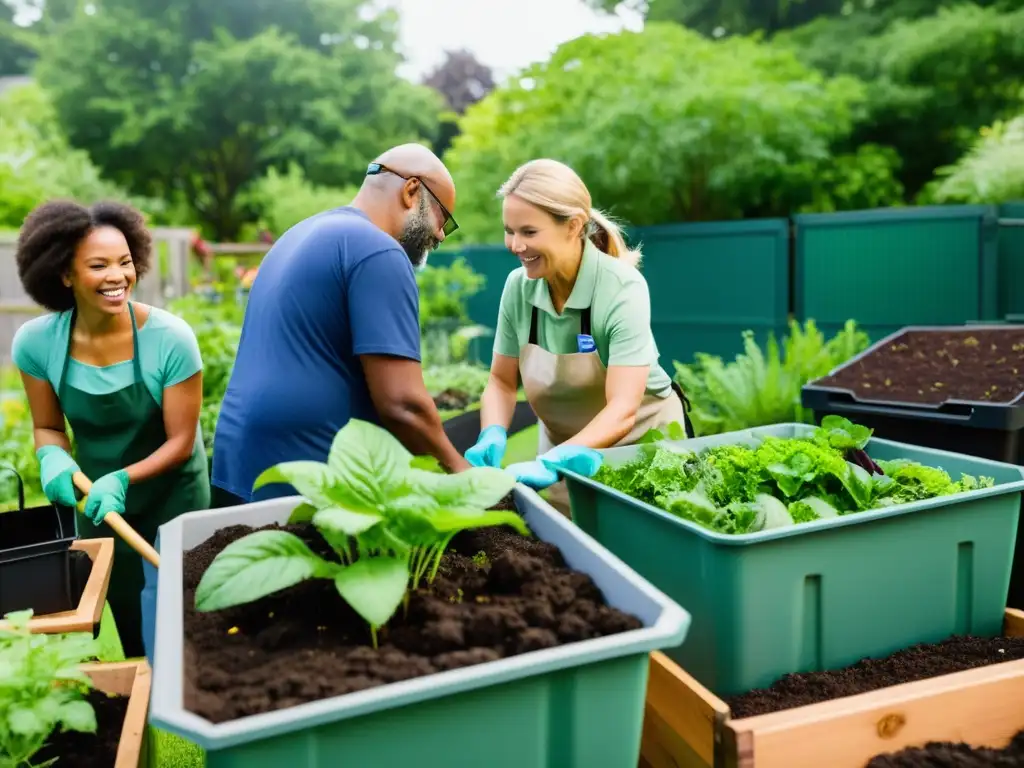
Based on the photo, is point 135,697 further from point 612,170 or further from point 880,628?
point 612,170

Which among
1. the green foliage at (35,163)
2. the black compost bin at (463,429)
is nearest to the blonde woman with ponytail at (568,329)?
the black compost bin at (463,429)

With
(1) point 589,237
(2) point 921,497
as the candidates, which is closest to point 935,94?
(1) point 589,237

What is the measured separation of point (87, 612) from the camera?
6.09ft

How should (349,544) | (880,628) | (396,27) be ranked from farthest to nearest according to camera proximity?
1. (396,27)
2. (880,628)
3. (349,544)

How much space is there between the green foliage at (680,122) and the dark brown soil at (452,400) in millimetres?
2796

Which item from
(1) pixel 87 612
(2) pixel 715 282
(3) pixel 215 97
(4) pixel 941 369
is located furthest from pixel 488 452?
(3) pixel 215 97

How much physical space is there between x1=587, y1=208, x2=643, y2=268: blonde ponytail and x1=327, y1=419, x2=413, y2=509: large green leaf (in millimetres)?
1594

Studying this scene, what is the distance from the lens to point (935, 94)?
1095 cm

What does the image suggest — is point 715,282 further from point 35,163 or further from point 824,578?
point 35,163

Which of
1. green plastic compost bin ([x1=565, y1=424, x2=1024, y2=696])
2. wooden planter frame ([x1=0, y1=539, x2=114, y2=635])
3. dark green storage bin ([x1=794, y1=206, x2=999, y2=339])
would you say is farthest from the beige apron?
dark green storage bin ([x1=794, y1=206, x2=999, y2=339])

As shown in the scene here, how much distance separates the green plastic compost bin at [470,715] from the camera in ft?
2.97

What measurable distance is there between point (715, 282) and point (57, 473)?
701 centimetres

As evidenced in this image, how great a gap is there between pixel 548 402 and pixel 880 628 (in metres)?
1.47

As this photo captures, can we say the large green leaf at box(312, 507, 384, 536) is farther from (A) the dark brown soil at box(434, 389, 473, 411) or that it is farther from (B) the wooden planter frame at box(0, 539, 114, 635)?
(A) the dark brown soil at box(434, 389, 473, 411)
